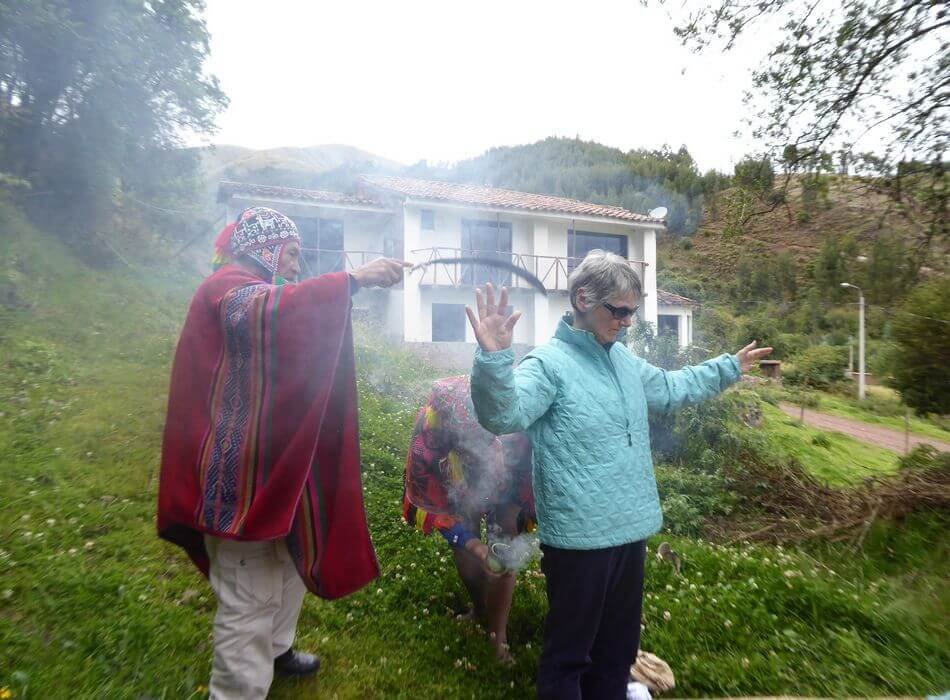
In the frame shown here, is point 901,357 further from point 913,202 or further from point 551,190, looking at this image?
point 551,190

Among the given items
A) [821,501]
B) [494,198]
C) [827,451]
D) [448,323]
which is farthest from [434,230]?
[821,501]

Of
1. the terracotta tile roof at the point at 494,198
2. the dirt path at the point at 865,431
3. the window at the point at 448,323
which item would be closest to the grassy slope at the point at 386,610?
the dirt path at the point at 865,431

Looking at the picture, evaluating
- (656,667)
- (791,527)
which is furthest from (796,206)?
(656,667)

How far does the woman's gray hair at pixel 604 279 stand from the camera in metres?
1.99

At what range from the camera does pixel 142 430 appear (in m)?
5.21

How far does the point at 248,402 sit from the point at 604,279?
4.49ft

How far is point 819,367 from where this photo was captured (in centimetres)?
590

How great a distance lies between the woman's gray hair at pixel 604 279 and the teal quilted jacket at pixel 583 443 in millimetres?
159

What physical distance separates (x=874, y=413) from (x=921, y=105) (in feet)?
10.5

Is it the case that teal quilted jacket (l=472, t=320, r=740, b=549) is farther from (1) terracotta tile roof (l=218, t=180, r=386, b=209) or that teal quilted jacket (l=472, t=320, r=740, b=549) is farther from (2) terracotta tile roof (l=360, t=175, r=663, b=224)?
(1) terracotta tile roof (l=218, t=180, r=386, b=209)

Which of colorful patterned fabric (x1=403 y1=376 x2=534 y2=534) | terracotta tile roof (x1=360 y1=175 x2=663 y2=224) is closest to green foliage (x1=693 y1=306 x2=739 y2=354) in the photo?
colorful patterned fabric (x1=403 y1=376 x2=534 y2=534)

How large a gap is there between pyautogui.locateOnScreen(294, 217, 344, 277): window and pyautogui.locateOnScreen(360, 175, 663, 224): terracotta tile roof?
5.67 feet

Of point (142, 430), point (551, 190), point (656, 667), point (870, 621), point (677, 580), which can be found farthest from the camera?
point (551, 190)

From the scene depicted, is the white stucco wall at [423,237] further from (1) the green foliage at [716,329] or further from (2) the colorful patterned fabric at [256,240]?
(2) the colorful patterned fabric at [256,240]
